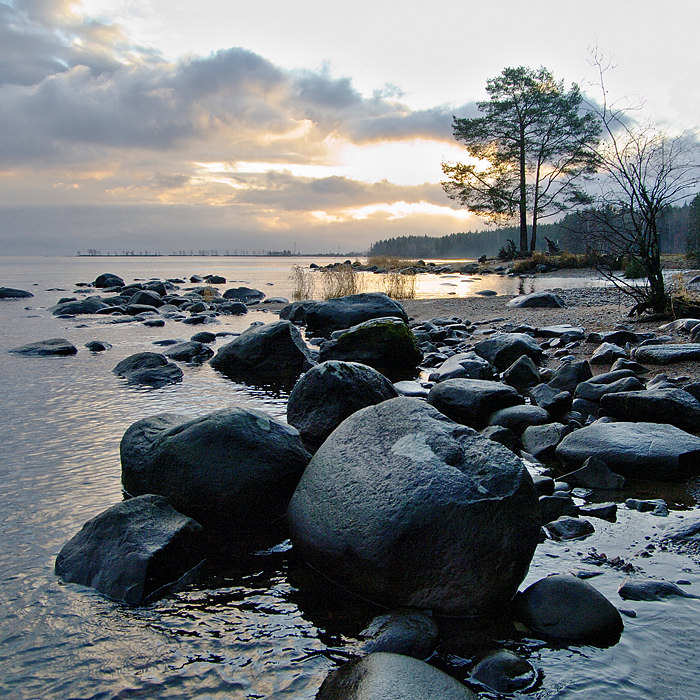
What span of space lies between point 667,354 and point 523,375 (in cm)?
177

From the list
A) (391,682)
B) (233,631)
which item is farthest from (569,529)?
(233,631)

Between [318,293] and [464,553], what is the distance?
21.2 metres

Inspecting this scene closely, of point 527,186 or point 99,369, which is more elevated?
point 527,186

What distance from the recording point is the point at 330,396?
5516 mm

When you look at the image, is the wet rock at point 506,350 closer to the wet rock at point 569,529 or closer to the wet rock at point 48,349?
the wet rock at point 569,529

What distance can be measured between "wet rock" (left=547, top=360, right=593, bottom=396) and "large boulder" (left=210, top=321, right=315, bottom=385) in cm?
424

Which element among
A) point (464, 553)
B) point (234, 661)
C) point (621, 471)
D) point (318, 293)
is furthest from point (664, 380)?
point (318, 293)

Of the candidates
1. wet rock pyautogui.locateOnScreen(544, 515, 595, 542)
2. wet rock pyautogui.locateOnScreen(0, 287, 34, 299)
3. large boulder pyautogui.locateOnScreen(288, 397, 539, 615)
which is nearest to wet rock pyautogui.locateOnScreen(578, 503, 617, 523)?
wet rock pyautogui.locateOnScreen(544, 515, 595, 542)

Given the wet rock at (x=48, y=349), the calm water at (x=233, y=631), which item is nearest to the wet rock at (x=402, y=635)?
the calm water at (x=233, y=631)

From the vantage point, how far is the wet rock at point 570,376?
6.66 meters

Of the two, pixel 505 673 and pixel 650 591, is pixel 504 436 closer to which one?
pixel 650 591

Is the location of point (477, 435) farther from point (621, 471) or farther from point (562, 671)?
point (621, 471)

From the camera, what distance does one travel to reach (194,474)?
387 cm

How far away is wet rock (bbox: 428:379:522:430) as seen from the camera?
579 cm
